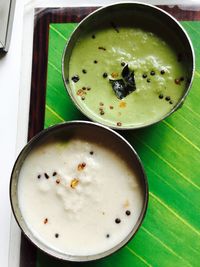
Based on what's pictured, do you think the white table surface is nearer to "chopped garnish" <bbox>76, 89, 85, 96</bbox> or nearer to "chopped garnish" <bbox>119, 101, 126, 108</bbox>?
"chopped garnish" <bbox>76, 89, 85, 96</bbox>

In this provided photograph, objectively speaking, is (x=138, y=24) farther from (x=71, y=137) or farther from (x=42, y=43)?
(x=71, y=137)

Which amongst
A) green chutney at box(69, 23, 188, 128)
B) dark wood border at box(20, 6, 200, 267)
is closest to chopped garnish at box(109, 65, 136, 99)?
green chutney at box(69, 23, 188, 128)

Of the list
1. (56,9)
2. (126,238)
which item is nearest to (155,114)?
(126,238)

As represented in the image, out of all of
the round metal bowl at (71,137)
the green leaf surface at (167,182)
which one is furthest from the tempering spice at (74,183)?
the green leaf surface at (167,182)

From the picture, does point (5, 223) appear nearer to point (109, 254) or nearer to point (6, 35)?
point (109, 254)

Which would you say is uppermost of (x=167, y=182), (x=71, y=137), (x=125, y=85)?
(x=125, y=85)

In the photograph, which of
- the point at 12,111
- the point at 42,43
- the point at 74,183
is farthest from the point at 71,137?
the point at 42,43
